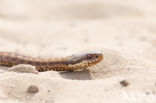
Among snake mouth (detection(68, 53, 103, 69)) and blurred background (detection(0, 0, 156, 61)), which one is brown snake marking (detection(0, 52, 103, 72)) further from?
blurred background (detection(0, 0, 156, 61))

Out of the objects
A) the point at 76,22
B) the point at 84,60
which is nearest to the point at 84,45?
the point at 76,22

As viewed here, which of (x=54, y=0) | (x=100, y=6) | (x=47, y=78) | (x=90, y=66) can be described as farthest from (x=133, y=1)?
(x=47, y=78)

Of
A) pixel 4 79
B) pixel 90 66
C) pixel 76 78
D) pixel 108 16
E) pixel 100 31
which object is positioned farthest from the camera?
pixel 108 16

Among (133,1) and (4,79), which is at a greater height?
(4,79)

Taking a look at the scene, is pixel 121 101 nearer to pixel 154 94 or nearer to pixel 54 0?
pixel 154 94

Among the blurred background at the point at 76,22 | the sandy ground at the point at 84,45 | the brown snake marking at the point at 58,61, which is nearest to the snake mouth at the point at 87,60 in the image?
the brown snake marking at the point at 58,61

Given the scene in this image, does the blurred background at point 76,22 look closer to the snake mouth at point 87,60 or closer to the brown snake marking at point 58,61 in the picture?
the brown snake marking at point 58,61
